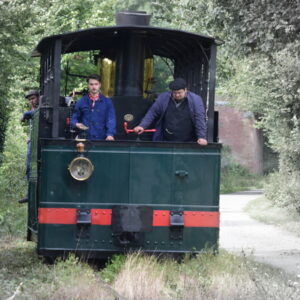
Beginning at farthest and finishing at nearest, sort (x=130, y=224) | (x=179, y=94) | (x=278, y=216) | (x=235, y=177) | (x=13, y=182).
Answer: (x=235, y=177)
(x=13, y=182)
(x=278, y=216)
(x=179, y=94)
(x=130, y=224)

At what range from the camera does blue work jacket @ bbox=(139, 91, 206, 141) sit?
10.5 m

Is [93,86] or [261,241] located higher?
[93,86]

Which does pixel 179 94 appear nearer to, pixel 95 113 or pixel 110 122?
pixel 110 122

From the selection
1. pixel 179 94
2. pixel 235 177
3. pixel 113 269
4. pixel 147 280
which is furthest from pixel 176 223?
pixel 235 177

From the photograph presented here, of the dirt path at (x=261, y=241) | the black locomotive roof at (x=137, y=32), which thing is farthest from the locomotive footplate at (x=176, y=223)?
the black locomotive roof at (x=137, y=32)

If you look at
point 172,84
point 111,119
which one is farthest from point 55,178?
point 172,84

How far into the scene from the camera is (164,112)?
10789 millimetres

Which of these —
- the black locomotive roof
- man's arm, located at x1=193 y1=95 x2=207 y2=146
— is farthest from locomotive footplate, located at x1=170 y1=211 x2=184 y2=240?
the black locomotive roof

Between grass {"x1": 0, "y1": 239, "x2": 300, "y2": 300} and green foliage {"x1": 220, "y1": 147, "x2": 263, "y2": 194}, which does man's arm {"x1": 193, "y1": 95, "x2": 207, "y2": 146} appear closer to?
grass {"x1": 0, "y1": 239, "x2": 300, "y2": 300}

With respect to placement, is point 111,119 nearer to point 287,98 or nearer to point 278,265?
point 278,265

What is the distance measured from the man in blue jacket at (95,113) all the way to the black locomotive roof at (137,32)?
580mm

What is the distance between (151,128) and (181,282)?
2.71 m

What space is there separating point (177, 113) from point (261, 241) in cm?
615

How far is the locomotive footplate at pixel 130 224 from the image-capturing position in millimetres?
10070
